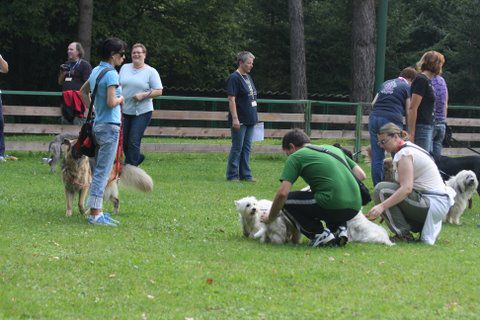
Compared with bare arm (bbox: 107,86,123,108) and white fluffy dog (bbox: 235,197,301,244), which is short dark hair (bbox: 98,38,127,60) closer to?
bare arm (bbox: 107,86,123,108)

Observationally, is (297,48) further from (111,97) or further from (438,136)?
(111,97)

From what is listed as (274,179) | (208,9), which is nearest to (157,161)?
(274,179)

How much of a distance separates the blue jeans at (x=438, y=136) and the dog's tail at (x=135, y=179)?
430 centimetres

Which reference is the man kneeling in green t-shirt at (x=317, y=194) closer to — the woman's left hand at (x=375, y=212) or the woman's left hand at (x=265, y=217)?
the woman's left hand at (x=265, y=217)

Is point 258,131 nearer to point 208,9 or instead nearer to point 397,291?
point 397,291

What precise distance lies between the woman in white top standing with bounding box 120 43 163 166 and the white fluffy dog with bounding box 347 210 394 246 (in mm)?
3647

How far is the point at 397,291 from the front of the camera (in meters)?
6.32

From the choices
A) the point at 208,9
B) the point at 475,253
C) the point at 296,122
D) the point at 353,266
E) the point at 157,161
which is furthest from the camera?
the point at 208,9

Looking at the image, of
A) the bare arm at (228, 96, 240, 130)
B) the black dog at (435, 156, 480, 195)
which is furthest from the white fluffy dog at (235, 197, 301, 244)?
the bare arm at (228, 96, 240, 130)

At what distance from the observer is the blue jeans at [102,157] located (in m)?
8.90

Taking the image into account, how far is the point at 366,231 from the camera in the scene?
330 inches

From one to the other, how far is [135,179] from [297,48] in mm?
20002

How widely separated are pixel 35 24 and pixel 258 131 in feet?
54.0

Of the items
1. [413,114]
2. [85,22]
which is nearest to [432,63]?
[413,114]
